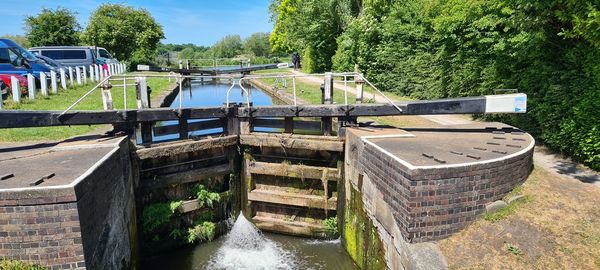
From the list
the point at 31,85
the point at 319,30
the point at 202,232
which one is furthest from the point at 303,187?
the point at 319,30

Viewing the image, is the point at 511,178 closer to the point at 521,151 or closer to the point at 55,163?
the point at 521,151

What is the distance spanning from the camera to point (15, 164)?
5.00 m

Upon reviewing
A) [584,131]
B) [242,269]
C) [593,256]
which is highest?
[584,131]

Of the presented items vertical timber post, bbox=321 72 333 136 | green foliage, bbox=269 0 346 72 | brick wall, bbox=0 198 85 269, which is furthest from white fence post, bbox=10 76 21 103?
green foliage, bbox=269 0 346 72

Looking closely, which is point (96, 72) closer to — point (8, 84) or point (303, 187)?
point (8, 84)

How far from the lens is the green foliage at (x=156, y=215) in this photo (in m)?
6.82

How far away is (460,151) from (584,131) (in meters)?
2.76

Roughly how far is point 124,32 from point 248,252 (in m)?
30.8

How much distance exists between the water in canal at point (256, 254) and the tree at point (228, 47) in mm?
68526

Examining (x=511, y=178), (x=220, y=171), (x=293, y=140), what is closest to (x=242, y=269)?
(x=220, y=171)

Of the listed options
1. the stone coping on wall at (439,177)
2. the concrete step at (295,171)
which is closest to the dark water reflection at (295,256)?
the concrete step at (295,171)

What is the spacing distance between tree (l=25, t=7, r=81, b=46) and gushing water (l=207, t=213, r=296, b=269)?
28.0 meters

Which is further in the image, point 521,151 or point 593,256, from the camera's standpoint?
point 521,151

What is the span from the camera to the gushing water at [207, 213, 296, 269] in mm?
6574
